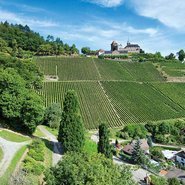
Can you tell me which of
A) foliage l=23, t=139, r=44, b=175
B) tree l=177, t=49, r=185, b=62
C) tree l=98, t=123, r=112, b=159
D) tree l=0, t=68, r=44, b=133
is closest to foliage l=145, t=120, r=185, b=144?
tree l=98, t=123, r=112, b=159

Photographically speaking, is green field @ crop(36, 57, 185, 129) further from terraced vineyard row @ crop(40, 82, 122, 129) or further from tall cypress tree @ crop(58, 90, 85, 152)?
tall cypress tree @ crop(58, 90, 85, 152)

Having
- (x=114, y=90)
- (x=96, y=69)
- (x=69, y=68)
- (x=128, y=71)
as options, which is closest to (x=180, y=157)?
Result: (x=114, y=90)

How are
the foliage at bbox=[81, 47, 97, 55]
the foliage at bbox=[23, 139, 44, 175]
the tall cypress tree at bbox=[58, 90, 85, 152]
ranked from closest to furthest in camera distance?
the foliage at bbox=[23, 139, 44, 175] → the tall cypress tree at bbox=[58, 90, 85, 152] → the foliage at bbox=[81, 47, 97, 55]

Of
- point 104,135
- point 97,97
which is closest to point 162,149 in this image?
point 104,135

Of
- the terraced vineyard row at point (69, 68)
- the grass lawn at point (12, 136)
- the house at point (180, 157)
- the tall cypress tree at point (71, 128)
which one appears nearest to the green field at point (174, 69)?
the terraced vineyard row at point (69, 68)

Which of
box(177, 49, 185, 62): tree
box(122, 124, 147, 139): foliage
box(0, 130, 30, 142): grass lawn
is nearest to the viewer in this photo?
box(0, 130, 30, 142): grass lawn

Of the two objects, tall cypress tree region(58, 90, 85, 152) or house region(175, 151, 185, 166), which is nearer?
tall cypress tree region(58, 90, 85, 152)

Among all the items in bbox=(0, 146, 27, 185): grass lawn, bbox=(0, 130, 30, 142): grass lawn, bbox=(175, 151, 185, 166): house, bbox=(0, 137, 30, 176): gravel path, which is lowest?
bbox=(175, 151, 185, 166): house

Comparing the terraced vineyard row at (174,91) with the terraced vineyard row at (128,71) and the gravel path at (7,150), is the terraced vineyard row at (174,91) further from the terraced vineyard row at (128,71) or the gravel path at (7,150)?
the gravel path at (7,150)
